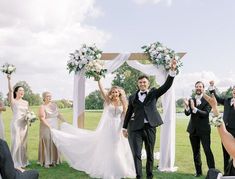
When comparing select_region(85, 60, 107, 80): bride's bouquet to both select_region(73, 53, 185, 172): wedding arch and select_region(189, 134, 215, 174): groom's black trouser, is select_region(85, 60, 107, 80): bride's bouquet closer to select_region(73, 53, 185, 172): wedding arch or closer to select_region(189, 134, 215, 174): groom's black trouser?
select_region(73, 53, 185, 172): wedding arch

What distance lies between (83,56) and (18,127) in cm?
226

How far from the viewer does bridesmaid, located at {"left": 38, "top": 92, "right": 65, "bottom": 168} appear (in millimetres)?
9383

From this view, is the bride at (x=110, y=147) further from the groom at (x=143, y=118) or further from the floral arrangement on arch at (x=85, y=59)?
the floral arrangement on arch at (x=85, y=59)

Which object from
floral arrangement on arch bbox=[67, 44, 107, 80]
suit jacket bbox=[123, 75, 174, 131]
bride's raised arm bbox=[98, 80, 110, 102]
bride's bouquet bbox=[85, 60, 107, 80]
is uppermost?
floral arrangement on arch bbox=[67, 44, 107, 80]

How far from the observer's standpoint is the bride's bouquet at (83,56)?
29.2ft

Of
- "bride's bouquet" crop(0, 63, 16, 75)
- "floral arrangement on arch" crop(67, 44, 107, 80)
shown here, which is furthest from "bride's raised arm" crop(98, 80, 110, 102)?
"bride's bouquet" crop(0, 63, 16, 75)

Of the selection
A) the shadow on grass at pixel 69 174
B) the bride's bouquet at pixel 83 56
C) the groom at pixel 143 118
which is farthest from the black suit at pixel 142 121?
the bride's bouquet at pixel 83 56

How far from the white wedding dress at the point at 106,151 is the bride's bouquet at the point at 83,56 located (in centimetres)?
127

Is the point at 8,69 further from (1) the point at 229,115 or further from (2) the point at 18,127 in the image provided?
(1) the point at 229,115

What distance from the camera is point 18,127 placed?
9.35m

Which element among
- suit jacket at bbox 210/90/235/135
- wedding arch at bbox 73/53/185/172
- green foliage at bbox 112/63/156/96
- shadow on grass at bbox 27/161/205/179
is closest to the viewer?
suit jacket at bbox 210/90/235/135

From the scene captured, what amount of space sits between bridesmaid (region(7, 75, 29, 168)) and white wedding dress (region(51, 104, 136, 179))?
4.15 feet

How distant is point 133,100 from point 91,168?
1816mm

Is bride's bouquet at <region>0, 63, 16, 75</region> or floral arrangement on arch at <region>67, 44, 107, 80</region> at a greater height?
floral arrangement on arch at <region>67, 44, 107, 80</region>
